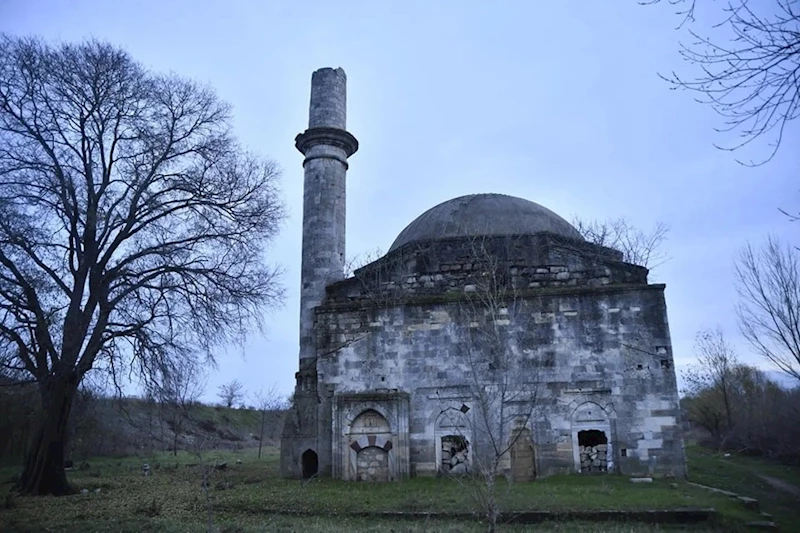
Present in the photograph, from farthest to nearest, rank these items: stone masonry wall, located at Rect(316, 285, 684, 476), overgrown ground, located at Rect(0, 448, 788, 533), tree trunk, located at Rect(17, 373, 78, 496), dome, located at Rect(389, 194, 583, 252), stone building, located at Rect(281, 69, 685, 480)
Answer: dome, located at Rect(389, 194, 583, 252) → stone building, located at Rect(281, 69, 685, 480) → stone masonry wall, located at Rect(316, 285, 684, 476) → tree trunk, located at Rect(17, 373, 78, 496) → overgrown ground, located at Rect(0, 448, 788, 533)

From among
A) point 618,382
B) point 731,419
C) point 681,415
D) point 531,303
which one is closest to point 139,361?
point 531,303

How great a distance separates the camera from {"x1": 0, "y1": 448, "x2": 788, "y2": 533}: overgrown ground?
29.7 feet

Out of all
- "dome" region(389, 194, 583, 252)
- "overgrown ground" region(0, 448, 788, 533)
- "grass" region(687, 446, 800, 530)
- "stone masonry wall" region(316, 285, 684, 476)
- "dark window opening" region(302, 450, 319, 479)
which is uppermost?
"dome" region(389, 194, 583, 252)

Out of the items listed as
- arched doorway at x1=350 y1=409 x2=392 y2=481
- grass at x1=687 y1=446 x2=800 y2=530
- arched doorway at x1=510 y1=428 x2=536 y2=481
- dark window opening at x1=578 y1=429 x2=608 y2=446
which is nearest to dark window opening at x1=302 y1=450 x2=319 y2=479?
arched doorway at x1=350 y1=409 x2=392 y2=481

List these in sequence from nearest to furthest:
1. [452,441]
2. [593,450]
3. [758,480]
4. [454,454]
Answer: [593,450], [454,454], [452,441], [758,480]

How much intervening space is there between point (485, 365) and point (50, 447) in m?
10.3

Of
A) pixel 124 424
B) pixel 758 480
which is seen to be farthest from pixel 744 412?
pixel 124 424

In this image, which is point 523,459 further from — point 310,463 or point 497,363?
point 310,463

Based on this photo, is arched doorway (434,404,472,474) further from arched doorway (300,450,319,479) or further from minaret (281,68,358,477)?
arched doorway (300,450,319,479)

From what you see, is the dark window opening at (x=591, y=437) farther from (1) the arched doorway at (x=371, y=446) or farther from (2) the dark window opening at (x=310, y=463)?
(2) the dark window opening at (x=310, y=463)

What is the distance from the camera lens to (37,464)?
1327 cm

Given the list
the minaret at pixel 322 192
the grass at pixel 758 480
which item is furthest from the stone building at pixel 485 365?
the grass at pixel 758 480

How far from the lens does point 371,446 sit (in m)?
14.6

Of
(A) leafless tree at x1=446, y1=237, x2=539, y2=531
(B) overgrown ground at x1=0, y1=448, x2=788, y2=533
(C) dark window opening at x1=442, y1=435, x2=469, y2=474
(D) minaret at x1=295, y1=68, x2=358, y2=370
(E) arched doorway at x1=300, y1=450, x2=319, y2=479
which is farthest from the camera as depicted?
(D) minaret at x1=295, y1=68, x2=358, y2=370
